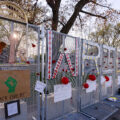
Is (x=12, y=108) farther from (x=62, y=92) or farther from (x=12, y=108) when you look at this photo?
(x=62, y=92)

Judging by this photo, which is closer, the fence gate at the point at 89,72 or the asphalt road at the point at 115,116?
the asphalt road at the point at 115,116

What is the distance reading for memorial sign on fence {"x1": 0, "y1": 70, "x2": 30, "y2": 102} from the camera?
241cm

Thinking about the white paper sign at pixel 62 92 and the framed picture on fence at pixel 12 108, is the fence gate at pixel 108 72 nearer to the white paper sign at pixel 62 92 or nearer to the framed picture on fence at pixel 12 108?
the white paper sign at pixel 62 92

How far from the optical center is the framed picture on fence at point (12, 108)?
2.50 meters

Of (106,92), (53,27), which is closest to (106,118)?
(106,92)

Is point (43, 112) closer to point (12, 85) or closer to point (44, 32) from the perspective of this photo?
point (12, 85)

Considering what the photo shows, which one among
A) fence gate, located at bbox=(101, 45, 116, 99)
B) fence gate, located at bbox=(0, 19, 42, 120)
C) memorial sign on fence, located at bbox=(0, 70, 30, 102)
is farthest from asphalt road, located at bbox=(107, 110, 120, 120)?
memorial sign on fence, located at bbox=(0, 70, 30, 102)

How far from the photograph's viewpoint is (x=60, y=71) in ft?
11.3

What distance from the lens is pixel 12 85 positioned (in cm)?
252

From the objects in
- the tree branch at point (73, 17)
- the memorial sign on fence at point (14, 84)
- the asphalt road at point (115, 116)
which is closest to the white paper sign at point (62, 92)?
the memorial sign on fence at point (14, 84)

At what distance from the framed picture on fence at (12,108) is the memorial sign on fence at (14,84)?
11 cm

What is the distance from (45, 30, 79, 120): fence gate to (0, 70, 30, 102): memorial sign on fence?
0.60m

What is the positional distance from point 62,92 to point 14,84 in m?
1.50

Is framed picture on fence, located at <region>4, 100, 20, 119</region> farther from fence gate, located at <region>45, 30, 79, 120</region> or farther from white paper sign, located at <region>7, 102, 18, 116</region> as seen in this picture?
fence gate, located at <region>45, 30, 79, 120</region>
